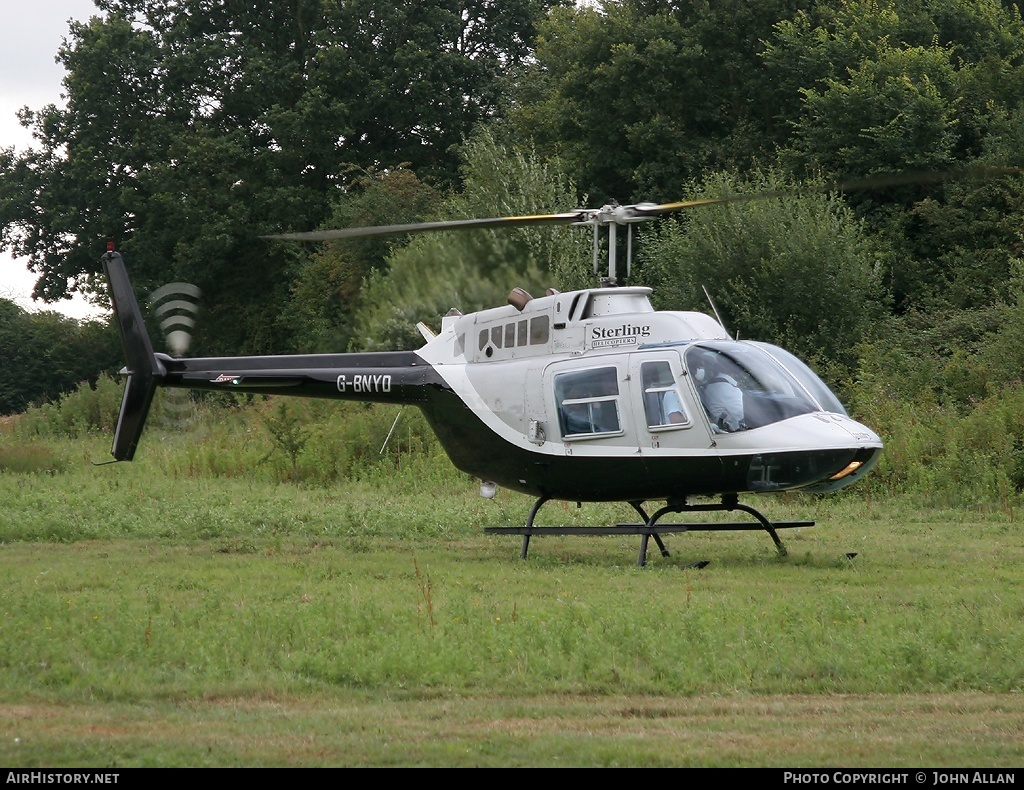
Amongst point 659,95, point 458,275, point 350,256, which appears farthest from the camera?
point 659,95

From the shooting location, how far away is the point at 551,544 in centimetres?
1509

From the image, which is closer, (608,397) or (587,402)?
(608,397)

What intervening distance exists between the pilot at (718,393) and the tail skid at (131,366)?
685cm

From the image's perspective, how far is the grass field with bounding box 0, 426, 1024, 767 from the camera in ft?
21.3

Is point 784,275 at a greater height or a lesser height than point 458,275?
greater

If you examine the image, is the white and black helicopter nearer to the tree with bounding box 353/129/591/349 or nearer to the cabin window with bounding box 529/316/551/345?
the cabin window with bounding box 529/316/551/345

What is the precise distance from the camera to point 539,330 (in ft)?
45.2

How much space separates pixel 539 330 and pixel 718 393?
2.21m

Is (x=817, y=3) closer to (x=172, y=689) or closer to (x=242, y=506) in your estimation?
(x=242, y=506)

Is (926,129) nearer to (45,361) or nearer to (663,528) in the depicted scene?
(663,528)

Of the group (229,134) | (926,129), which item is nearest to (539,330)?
(926,129)

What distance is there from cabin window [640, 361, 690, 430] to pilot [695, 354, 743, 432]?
0.26 metres

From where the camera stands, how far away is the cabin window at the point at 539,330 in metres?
13.7

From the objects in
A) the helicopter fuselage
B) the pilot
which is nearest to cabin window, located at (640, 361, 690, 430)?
the helicopter fuselage
